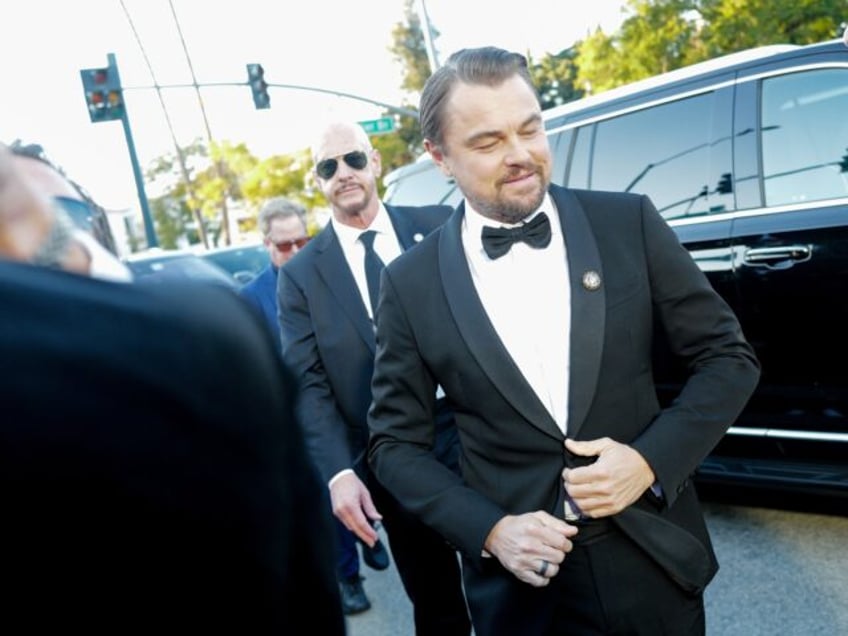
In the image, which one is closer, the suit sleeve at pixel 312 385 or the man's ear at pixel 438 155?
the man's ear at pixel 438 155

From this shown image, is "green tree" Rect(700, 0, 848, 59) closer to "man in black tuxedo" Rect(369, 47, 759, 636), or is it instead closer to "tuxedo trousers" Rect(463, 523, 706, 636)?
"man in black tuxedo" Rect(369, 47, 759, 636)

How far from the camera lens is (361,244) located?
298cm

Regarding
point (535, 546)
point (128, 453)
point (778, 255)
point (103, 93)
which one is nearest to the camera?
point (128, 453)

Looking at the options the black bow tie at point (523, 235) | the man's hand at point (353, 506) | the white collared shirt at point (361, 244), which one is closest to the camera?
the black bow tie at point (523, 235)

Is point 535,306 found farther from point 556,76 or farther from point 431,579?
point 556,76

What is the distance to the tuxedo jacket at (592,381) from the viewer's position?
67.0 inches

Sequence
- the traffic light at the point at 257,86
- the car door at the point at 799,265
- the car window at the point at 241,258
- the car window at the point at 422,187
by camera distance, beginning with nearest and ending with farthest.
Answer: the car door at the point at 799,265 < the car window at the point at 422,187 < the car window at the point at 241,258 < the traffic light at the point at 257,86

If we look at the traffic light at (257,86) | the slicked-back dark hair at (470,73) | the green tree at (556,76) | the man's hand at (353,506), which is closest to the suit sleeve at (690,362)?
the slicked-back dark hair at (470,73)

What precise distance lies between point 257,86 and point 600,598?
17.3m

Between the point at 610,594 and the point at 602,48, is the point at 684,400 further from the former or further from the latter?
the point at 602,48

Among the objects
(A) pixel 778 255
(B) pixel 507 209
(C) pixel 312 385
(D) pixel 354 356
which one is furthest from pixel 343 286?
(A) pixel 778 255

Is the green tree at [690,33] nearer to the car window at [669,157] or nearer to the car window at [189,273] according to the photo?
the car window at [669,157]

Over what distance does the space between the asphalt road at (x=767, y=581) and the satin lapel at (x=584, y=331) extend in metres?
1.95

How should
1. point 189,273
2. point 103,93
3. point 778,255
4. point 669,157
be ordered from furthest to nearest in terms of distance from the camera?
point 103,93, point 669,157, point 778,255, point 189,273
